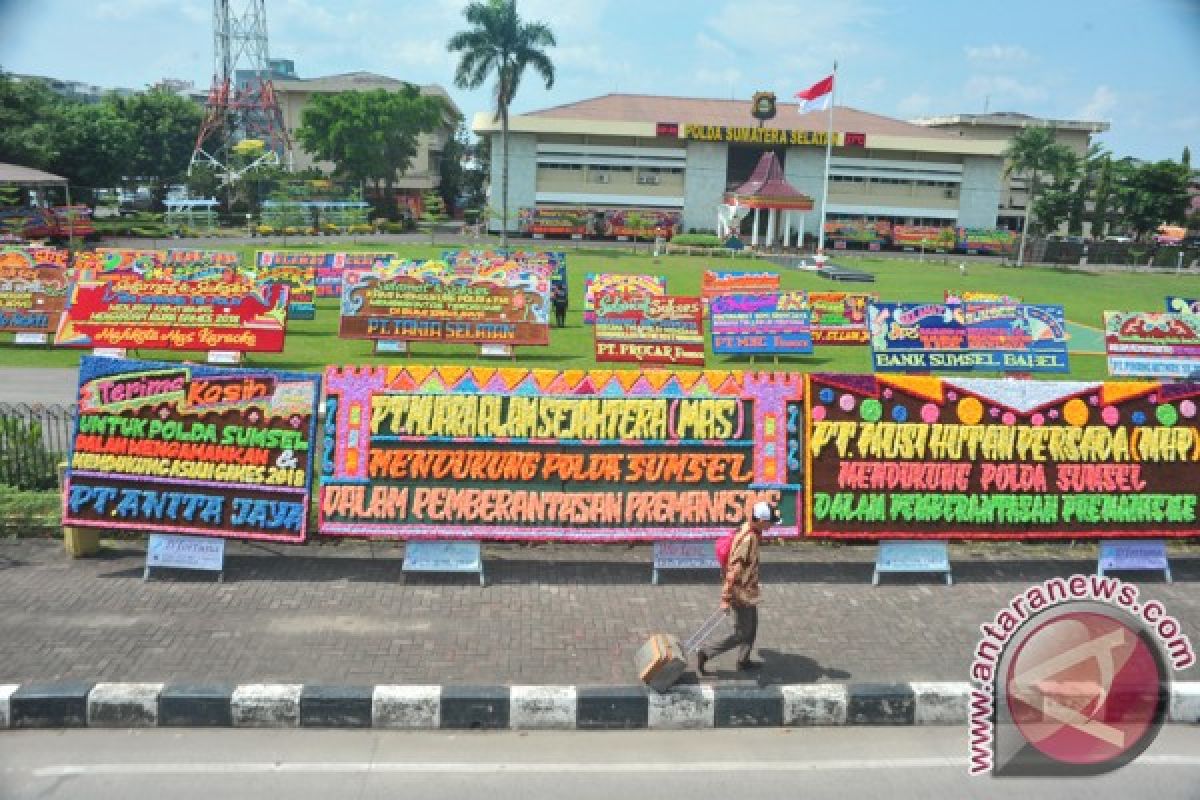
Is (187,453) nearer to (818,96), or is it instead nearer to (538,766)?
(538,766)

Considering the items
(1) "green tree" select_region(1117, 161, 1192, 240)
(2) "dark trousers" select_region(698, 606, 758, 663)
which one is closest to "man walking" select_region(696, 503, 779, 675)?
(2) "dark trousers" select_region(698, 606, 758, 663)

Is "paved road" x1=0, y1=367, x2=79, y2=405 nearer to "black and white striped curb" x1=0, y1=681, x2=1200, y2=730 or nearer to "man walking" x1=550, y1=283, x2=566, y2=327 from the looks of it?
"black and white striped curb" x1=0, y1=681, x2=1200, y2=730

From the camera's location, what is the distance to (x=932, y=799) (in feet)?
18.8

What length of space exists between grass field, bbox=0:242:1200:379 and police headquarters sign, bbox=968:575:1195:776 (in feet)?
45.3

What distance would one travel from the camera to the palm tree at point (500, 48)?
50969mm

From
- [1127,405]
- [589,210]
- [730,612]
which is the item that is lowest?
[730,612]

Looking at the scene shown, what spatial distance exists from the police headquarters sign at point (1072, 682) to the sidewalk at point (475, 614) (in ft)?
1.47

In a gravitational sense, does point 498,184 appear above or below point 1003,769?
above

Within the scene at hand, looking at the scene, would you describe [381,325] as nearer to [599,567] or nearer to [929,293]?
[599,567]

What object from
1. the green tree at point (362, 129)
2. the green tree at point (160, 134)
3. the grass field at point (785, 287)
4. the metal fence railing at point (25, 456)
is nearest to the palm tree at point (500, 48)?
the grass field at point (785, 287)

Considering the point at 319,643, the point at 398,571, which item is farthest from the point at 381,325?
the point at 319,643

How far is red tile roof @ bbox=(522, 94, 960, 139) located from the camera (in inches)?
2776

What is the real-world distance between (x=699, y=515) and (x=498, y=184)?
64.0 meters

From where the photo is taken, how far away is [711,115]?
2908 inches
